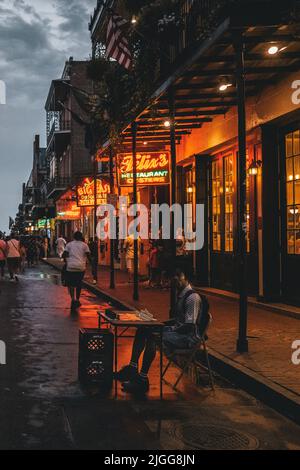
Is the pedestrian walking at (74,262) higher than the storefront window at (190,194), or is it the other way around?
the storefront window at (190,194)

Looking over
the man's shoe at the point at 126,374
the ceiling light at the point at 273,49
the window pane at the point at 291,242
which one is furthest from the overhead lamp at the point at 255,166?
the man's shoe at the point at 126,374

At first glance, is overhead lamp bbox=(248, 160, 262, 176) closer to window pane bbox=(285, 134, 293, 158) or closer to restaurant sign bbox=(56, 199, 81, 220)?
window pane bbox=(285, 134, 293, 158)

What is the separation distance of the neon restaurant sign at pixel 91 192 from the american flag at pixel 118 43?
13383mm

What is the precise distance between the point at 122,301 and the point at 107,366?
8804mm

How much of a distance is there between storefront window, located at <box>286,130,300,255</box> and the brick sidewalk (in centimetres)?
157

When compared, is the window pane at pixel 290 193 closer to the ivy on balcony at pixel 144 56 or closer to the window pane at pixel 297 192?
the window pane at pixel 297 192

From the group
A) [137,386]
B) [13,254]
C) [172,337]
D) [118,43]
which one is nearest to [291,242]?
[118,43]

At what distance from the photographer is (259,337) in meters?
10.3

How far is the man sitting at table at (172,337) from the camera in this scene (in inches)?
296

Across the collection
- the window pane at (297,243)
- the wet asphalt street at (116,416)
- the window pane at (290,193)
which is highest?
the window pane at (290,193)

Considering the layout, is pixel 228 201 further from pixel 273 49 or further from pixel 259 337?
pixel 259 337

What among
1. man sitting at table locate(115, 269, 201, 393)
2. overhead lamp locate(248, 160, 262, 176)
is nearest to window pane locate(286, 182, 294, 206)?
overhead lamp locate(248, 160, 262, 176)

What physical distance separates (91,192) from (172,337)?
22.0 m

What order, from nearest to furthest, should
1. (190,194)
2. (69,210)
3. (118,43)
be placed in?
(118,43)
(190,194)
(69,210)
